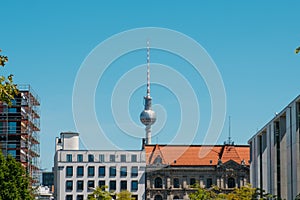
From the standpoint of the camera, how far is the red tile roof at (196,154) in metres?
159

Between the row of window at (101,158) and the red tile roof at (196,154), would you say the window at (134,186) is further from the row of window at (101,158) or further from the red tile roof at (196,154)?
the red tile roof at (196,154)

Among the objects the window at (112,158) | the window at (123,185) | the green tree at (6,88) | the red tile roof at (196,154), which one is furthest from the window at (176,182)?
the green tree at (6,88)

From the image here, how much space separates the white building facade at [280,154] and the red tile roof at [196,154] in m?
58.8

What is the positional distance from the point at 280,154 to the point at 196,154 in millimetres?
82580

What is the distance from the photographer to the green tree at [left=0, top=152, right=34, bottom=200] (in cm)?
6788

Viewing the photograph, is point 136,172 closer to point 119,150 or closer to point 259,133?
point 119,150

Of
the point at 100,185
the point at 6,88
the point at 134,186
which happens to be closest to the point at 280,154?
the point at 6,88

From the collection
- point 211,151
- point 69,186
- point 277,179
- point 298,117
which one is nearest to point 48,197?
point 69,186

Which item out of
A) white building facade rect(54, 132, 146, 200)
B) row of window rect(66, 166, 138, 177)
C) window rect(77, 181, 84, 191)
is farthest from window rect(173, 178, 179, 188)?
window rect(77, 181, 84, 191)

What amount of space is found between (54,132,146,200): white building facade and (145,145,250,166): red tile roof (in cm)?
441

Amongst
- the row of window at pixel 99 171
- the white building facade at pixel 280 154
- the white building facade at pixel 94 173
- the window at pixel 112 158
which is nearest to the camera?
the white building facade at pixel 280 154

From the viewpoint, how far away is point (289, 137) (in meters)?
72.8

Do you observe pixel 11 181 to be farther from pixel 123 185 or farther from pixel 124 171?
pixel 124 171

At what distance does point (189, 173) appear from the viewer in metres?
157
